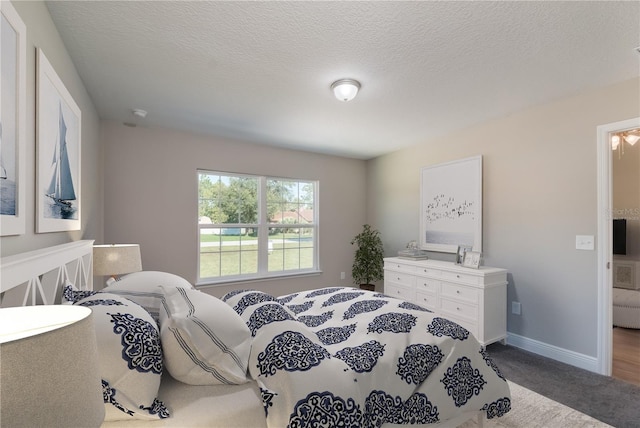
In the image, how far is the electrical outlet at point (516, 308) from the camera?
3248mm

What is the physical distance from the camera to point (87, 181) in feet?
8.95

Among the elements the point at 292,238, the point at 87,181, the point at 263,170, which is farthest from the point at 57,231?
the point at 292,238

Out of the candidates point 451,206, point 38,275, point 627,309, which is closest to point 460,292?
point 451,206

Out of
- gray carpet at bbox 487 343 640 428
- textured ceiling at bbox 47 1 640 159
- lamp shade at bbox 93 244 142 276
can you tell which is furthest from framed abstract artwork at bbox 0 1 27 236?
gray carpet at bbox 487 343 640 428

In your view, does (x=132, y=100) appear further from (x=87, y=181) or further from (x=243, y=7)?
(x=243, y=7)

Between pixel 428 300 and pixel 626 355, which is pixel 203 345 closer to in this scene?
pixel 428 300

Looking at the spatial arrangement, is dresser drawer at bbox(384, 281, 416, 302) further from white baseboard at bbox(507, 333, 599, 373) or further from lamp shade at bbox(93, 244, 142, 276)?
lamp shade at bbox(93, 244, 142, 276)

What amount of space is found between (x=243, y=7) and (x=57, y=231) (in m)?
1.63

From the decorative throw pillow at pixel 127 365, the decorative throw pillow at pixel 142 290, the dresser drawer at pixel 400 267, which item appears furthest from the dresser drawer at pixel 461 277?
the decorative throw pillow at pixel 127 365

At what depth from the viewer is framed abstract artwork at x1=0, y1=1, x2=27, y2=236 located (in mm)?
1086

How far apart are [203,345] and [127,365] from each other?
0.26m

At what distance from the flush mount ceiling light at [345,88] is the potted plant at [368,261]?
2.83 metres

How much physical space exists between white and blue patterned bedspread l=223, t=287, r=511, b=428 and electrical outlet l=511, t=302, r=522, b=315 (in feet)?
5.73

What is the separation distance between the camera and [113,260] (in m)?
2.53
